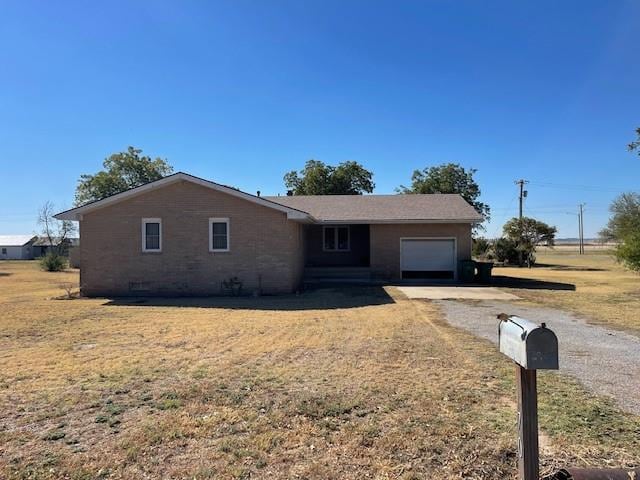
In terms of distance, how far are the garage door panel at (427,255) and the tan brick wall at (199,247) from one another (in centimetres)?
691

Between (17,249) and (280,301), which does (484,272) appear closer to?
(280,301)

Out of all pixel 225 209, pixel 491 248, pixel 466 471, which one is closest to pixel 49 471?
pixel 466 471

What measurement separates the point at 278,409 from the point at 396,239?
1687 cm

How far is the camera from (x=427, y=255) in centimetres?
2111

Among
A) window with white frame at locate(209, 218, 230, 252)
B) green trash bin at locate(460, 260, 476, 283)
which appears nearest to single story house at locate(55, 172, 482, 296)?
window with white frame at locate(209, 218, 230, 252)

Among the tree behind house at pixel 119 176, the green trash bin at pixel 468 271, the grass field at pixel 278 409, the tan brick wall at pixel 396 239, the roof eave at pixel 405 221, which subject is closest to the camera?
the grass field at pixel 278 409

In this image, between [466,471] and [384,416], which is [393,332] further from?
[466,471]

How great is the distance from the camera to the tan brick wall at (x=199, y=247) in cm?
1614

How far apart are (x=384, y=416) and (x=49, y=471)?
289 cm

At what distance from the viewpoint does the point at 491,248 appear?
3938 centimetres

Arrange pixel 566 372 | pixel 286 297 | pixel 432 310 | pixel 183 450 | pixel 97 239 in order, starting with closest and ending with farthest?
pixel 183 450 → pixel 566 372 → pixel 432 310 → pixel 286 297 → pixel 97 239

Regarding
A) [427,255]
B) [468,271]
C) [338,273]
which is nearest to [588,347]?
[468,271]

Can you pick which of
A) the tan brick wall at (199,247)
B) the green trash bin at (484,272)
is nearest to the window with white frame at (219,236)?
the tan brick wall at (199,247)

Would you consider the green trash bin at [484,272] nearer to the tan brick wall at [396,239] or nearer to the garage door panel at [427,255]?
the tan brick wall at [396,239]
